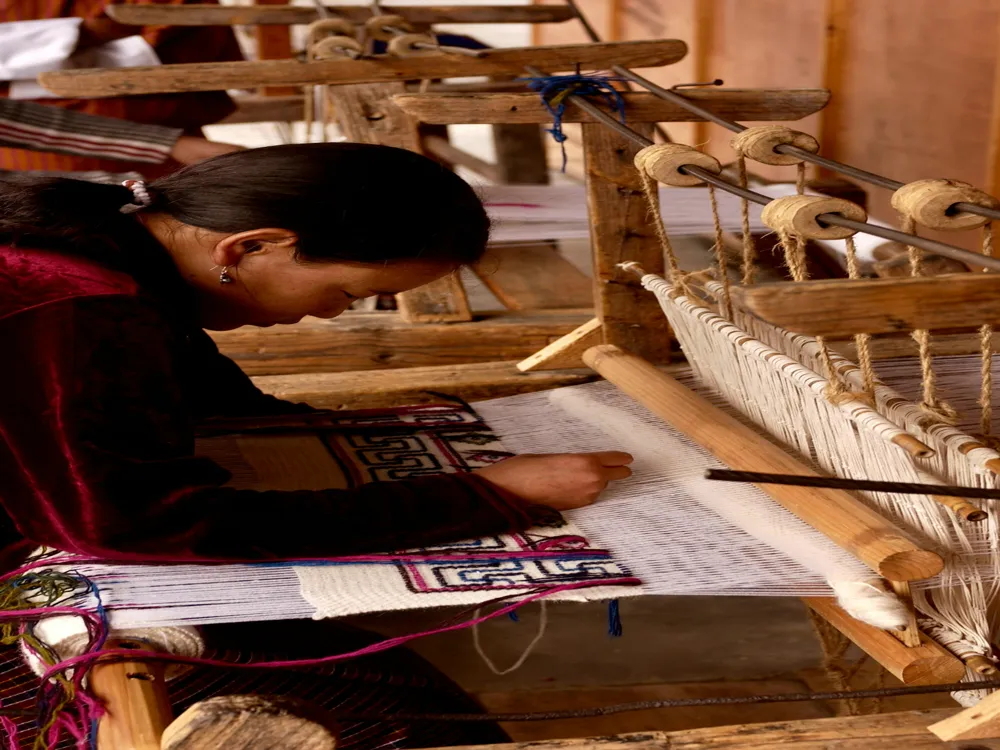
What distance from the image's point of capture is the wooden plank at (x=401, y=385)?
2.22 m

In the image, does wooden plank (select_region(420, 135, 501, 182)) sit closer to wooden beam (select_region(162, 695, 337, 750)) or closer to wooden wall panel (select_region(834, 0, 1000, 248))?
wooden wall panel (select_region(834, 0, 1000, 248))

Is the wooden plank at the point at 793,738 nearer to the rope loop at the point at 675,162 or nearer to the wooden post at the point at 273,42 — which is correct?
the rope loop at the point at 675,162

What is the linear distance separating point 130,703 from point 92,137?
7.50 feet

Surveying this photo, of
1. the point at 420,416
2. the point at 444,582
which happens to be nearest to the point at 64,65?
the point at 420,416

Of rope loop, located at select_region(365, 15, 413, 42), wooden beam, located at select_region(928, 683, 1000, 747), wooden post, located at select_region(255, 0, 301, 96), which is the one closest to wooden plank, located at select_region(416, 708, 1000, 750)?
wooden beam, located at select_region(928, 683, 1000, 747)

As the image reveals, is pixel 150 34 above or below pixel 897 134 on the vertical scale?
above

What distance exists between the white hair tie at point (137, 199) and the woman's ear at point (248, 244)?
0.12 metres

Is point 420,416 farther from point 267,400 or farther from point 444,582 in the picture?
point 444,582

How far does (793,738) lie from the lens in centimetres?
119

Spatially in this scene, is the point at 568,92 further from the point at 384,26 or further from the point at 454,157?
the point at 454,157

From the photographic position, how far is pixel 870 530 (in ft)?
4.11

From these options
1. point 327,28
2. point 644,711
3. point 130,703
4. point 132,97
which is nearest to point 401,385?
point 644,711

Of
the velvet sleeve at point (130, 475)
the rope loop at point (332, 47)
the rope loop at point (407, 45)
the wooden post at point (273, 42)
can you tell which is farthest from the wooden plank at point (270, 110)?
the velvet sleeve at point (130, 475)

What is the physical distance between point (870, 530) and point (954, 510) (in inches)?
3.7
